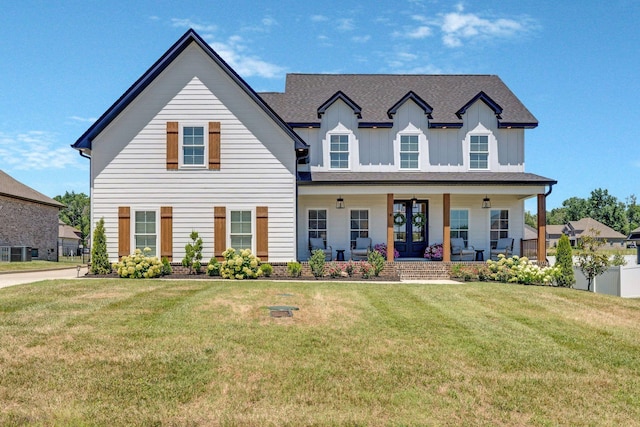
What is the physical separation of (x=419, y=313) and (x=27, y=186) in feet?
122

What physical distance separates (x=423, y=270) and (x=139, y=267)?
33.9 ft

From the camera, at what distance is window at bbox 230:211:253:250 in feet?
61.5

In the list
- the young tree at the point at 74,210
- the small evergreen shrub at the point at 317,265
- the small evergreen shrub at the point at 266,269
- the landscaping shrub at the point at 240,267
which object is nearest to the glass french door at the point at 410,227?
the small evergreen shrub at the point at 317,265

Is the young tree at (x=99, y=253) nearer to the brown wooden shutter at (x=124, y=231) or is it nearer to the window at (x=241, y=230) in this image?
the brown wooden shutter at (x=124, y=231)

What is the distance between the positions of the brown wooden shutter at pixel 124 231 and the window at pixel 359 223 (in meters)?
9.13

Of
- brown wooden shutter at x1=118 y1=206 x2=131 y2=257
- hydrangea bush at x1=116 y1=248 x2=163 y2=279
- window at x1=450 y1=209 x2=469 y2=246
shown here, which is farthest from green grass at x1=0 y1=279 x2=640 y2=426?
window at x1=450 y1=209 x2=469 y2=246

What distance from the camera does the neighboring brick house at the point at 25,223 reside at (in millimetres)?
33269

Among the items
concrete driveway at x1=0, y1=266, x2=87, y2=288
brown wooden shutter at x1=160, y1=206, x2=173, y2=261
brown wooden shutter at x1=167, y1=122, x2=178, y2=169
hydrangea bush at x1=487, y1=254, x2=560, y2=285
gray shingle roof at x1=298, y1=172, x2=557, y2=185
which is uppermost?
brown wooden shutter at x1=167, y1=122, x2=178, y2=169

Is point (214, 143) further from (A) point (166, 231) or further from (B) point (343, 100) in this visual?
(B) point (343, 100)

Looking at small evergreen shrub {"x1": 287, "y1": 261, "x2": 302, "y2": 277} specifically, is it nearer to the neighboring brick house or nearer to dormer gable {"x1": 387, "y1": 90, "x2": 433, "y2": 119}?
dormer gable {"x1": 387, "y1": 90, "x2": 433, "y2": 119}

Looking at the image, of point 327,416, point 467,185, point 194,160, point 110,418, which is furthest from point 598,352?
point 194,160

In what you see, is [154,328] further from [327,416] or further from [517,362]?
[517,362]

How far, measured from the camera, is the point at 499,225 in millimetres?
22250

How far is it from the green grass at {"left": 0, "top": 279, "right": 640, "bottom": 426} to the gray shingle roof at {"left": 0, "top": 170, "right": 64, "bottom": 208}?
2553 cm
